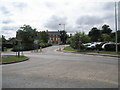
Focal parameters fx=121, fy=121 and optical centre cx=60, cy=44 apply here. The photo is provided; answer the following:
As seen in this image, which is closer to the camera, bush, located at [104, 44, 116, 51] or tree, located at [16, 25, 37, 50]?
bush, located at [104, 44, 116, 51]

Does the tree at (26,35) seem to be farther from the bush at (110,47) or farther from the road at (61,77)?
the road at (61,77)

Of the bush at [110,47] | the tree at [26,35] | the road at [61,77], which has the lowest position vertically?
the road at [61,77]

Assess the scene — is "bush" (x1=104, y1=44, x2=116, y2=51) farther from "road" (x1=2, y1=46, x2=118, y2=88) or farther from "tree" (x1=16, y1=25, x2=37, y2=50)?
"tree" (x1=16, y1=25, x2=37, y2=50)

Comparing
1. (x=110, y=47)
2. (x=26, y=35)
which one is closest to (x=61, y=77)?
(x=110, y=47)

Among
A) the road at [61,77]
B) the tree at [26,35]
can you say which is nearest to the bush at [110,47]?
the road at [61,77]

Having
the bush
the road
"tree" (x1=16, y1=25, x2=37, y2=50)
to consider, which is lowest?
the road

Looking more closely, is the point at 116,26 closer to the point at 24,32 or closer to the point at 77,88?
the point at 77,88

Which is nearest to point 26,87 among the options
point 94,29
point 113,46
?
point 113,46

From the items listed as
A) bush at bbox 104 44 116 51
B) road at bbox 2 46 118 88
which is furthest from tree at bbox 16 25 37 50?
road at bbox 2 46 118 88

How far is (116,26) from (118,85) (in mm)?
18918

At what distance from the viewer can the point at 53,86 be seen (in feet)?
16.0

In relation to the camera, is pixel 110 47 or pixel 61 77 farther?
pixel 110 47

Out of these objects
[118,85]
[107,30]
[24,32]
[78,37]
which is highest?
[107,30]

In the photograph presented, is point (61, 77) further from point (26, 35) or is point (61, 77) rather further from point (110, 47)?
point (26, 35)
